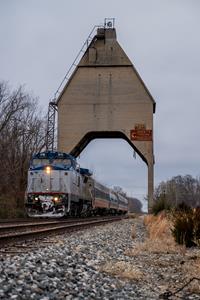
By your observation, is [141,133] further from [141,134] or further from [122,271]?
[122,271]

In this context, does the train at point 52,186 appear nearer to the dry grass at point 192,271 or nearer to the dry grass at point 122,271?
the dry grass at point 192,271

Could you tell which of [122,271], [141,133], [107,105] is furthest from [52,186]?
[122,271]

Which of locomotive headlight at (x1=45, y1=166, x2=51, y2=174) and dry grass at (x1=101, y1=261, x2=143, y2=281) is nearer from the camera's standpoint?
dry grass at (x1=101, y1=261, x2=143, y2=281)

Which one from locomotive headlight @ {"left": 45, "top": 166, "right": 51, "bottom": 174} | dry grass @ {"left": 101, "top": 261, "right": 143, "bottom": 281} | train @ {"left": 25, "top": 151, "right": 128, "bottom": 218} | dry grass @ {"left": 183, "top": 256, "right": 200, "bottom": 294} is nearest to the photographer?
dry grass @ {"left": 183, "top": 256, "right": 200, "bottom": 294}

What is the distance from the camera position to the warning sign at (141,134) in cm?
4647

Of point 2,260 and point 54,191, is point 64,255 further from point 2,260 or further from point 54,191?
point 54,191

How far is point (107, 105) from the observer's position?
154ft

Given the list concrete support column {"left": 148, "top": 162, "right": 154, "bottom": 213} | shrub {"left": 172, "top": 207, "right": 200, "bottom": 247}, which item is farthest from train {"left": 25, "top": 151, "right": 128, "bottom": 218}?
concrete support column {"left": 148, "top": 162, "right": 154, "bottom": 213}

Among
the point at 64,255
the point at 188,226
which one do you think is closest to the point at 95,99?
the point at 188,226

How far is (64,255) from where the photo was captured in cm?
1170

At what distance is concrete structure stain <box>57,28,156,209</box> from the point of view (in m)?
46.7

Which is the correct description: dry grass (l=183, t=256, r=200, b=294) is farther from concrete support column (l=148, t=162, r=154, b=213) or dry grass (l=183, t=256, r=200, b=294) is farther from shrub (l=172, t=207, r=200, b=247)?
concrete support column (l=148, t=162, r=154, b=213)

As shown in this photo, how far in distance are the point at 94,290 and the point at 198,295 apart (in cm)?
174

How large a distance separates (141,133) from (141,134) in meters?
0.09
